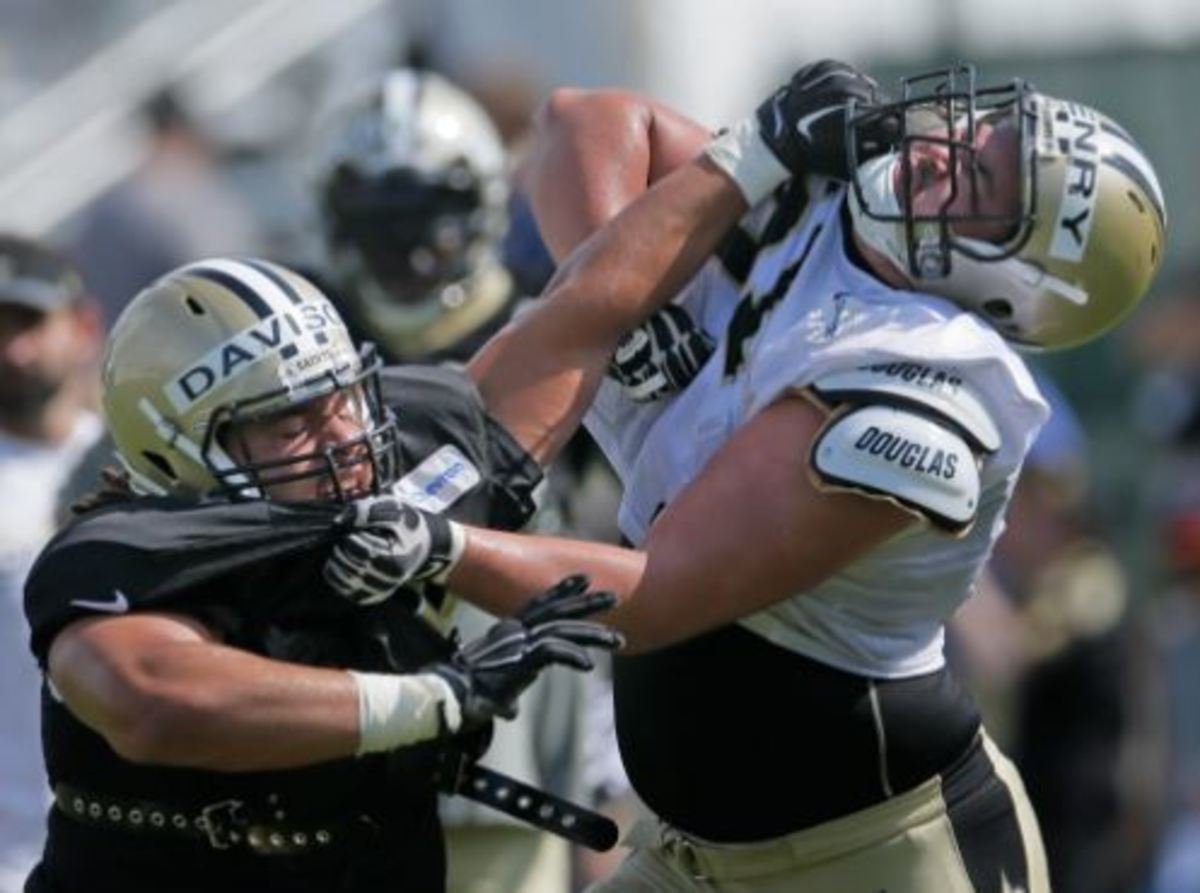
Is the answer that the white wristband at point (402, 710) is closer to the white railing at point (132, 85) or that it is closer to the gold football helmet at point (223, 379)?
the gold football helmet at point (223, 379)

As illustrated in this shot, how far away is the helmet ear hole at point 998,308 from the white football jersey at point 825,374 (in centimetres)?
3

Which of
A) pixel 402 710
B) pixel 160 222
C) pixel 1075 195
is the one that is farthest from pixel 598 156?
pixel 160 222

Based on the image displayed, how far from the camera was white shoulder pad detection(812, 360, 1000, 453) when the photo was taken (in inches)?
207

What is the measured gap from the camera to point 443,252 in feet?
25.5

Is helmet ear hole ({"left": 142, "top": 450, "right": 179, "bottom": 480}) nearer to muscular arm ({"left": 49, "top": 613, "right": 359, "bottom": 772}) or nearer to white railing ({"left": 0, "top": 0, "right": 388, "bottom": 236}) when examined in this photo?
muscular arm ({"left": 49, "top": 613, "right": 359, "bottom": 772})

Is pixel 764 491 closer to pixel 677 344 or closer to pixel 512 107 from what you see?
pixel 677 344

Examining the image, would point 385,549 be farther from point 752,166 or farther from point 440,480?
point 752,166

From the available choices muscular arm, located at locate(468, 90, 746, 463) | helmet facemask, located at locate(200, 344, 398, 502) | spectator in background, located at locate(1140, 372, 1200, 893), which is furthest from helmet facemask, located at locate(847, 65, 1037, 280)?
spectator in background, located at locate(1140, 372, 1200, 893)

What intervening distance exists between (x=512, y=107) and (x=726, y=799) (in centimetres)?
438

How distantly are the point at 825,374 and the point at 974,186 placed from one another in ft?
→ 1.10

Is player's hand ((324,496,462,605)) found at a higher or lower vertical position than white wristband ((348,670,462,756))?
higher

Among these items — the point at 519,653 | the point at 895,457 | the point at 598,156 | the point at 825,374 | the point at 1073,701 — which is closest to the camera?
the point at 519,653

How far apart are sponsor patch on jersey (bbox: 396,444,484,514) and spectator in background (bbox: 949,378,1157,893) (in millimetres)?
3809

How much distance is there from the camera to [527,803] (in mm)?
5461
